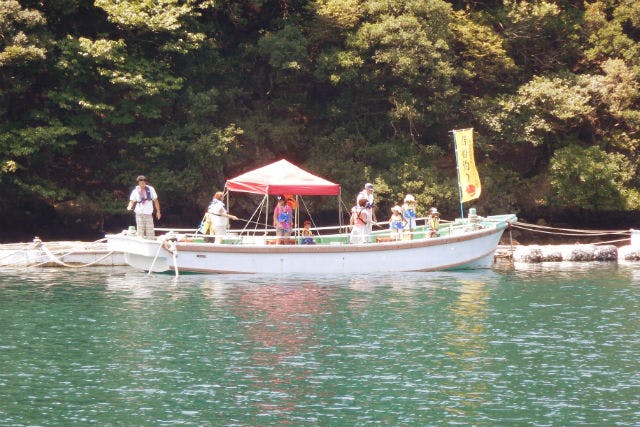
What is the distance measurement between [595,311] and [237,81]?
74.2ft

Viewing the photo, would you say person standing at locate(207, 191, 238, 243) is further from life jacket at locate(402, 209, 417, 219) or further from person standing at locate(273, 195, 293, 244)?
life jacket at locate(402, 209, 417, 219)

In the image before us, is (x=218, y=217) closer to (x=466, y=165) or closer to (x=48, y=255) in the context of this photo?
(x=48, y=255)

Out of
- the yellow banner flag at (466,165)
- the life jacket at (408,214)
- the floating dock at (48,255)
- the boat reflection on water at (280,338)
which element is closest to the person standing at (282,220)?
the boat reflection on water at (280,338)

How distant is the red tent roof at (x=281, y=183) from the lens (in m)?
31.9

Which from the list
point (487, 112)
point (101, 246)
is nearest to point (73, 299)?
point (101, 246)

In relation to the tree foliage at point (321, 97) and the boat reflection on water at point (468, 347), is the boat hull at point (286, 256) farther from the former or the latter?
the tree foliage at point (321, 97)

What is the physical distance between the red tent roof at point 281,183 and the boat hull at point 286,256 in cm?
187

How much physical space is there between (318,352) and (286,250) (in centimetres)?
1158

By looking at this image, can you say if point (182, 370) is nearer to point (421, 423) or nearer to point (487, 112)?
point (421, 423)

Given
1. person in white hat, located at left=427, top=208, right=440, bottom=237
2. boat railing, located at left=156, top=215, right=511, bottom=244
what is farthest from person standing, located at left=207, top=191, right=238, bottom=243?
person in white hat, located at left=427, top=208, right=440, bottom=237

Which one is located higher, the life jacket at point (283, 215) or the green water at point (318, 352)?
the life jacket at point (283, 215)

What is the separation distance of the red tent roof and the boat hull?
1.87m

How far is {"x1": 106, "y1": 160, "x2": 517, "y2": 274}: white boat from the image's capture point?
31.2 meters

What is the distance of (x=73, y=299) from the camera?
26578 mm
